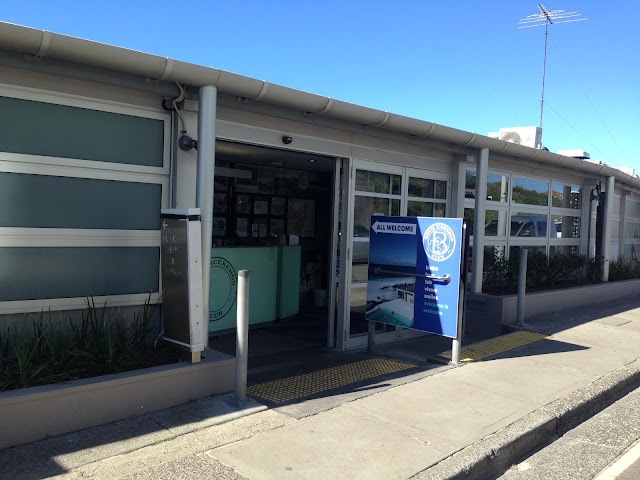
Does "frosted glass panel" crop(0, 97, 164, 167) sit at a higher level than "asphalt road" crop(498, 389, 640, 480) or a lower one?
higher

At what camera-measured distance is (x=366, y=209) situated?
742 centimetres

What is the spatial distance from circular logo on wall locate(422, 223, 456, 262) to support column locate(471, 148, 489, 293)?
8.32ft

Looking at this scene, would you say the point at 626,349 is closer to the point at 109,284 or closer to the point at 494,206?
the point at 494,206

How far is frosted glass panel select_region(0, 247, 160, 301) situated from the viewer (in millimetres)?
4375

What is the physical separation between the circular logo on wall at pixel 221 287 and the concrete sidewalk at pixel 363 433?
2.77 m

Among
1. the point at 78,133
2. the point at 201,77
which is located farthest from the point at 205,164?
the point at 78,133

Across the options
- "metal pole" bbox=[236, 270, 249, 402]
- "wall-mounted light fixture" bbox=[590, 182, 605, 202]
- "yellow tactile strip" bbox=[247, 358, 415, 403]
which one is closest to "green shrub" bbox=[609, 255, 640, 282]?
"wall-mounted light fixture" bbox=[590, 182, 605, 202]

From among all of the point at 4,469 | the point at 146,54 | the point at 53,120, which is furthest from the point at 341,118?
the point at 4,469

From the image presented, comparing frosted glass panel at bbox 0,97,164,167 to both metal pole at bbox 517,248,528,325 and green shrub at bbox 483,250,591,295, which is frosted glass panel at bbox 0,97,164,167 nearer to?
metal pole at bbox 517,248,528,325

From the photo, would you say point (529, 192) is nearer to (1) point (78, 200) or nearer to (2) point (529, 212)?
(2) point (529, 212)

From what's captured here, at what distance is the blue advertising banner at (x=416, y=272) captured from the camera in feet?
19.8

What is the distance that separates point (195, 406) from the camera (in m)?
4.42

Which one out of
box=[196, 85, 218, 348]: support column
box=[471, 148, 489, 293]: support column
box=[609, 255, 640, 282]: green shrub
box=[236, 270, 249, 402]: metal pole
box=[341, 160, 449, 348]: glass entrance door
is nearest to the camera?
box=[236, 270, 249, 402]: metal pole

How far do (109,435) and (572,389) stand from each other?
4375 mm
